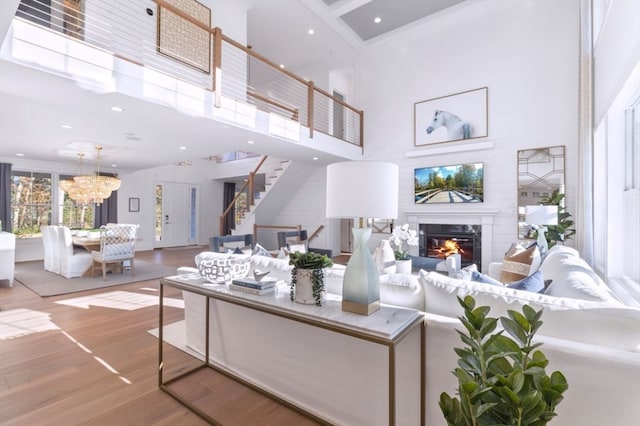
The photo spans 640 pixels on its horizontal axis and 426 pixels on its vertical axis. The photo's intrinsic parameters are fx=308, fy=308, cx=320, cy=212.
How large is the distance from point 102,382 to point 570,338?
9.15ft

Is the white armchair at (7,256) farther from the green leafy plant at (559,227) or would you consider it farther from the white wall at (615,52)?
the green leafy plant at (559,227)

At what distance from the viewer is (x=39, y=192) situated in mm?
7441

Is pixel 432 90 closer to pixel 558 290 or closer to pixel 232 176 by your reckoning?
pixel 558 290

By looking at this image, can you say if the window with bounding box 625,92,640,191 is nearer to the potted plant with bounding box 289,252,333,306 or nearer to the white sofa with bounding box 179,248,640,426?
the white sofa with bounding box 179,248,640,426

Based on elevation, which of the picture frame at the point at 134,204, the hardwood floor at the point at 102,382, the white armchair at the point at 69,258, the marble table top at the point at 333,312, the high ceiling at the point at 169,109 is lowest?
the hardwood floor at the point at 102,382

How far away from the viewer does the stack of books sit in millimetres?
1751

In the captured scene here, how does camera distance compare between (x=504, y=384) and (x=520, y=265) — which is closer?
(x=504, y=384)

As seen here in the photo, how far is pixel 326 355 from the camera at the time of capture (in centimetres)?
174

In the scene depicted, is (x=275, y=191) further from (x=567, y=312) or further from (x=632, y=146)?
(x=567, y=312)

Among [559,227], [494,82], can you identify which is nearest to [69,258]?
[559,227]

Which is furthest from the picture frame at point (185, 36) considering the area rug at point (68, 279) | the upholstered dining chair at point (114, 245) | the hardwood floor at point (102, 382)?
the hardwood floor at point (102, 382)

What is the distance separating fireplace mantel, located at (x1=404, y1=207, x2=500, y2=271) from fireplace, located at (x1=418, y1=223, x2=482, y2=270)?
8cm

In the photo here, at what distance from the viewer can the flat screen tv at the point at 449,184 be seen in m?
5.80

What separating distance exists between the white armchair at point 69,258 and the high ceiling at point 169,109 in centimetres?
166
